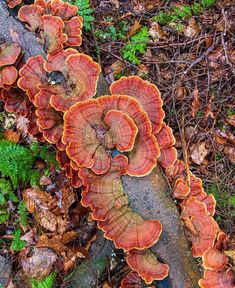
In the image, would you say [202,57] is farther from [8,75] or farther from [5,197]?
[5,197]

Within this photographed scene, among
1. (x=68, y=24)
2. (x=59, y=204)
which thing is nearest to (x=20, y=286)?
(x=59, y=204)

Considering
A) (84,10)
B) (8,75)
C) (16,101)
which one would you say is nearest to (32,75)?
(8,75)

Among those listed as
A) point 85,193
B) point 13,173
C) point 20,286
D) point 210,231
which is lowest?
point 20,286

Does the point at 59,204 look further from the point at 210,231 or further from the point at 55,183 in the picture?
the point at 210,231

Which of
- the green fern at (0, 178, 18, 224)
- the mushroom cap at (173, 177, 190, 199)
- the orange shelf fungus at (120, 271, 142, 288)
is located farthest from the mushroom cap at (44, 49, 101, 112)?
the orange shelf fungus at (120, 271, 142, 288)

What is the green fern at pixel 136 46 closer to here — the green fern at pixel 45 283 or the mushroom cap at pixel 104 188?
the mushroom cap at pixel 104 188

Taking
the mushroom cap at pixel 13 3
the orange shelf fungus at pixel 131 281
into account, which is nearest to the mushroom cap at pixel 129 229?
the orange shelf fungus at pixel 131 281
